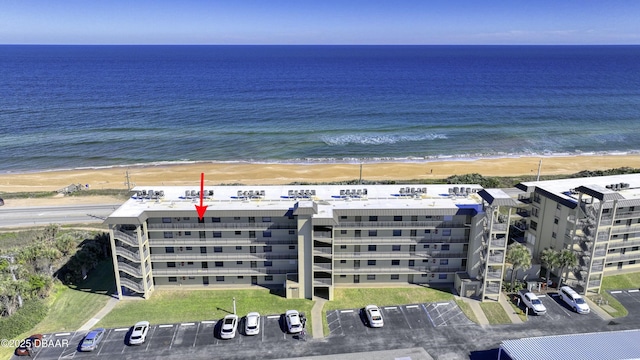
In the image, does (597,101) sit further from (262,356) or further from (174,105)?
(262,356)

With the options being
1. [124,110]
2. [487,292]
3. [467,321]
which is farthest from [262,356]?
[124,110]

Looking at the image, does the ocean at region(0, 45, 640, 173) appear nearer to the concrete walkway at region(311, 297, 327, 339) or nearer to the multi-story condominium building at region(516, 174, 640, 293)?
the multi-story condominium building at region(516, 174, 640, 293)

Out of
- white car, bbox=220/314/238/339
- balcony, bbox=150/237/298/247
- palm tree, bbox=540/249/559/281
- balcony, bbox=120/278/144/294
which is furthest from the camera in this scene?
balcony, bbox=150/237/298/247

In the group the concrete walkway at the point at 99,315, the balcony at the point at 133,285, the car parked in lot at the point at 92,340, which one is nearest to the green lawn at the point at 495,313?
the balcony at the point at 133,285

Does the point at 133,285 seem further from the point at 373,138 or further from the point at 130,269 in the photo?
the point at 373,138

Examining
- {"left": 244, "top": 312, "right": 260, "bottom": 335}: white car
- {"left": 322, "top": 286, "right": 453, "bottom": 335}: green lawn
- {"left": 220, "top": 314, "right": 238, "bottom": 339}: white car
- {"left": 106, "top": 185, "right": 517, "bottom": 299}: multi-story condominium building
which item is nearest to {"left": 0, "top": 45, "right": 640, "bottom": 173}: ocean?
{"left": 106, "top": 185, "right": 517, "bottom": 299}: multi-story condominium building

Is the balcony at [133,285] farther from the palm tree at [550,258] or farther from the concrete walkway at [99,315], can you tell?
the palm tree at [550,258]

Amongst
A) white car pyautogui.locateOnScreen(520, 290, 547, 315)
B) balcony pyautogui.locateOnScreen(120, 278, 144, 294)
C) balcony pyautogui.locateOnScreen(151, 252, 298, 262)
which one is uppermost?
balcony pyautogui.locateOnScreen(151, 252, 298, 262)
